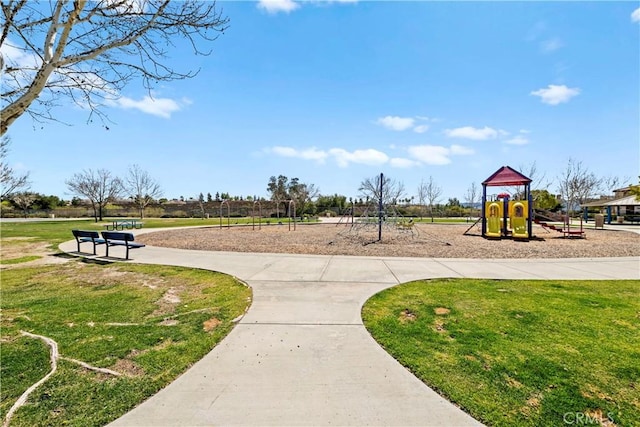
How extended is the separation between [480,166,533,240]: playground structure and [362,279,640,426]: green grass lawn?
12.3m

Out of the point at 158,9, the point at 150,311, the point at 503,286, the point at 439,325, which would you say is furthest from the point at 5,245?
the point at 503,286

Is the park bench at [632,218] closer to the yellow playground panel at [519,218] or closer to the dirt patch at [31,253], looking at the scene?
the yellow playground panel at [519,218]

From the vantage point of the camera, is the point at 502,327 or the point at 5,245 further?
the point at 5,245

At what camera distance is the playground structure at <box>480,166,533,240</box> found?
1731cm

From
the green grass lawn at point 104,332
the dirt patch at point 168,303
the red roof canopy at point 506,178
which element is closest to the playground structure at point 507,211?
the red roof canopy at point 506,178

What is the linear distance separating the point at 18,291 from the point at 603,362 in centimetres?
1000

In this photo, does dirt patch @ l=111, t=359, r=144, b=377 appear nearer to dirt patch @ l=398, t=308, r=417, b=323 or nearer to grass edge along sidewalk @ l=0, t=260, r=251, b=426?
grass edge along sidewalk @ l=0, t=260, r=251, b=426

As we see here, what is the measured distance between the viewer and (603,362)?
3.33m

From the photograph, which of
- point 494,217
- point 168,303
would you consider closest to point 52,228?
point 168,303

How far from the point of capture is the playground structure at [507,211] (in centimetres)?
1731

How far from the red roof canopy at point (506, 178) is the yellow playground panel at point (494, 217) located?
1275 millimetres

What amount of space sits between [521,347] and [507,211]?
16752mm

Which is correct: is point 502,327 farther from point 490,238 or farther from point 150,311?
point 490,238

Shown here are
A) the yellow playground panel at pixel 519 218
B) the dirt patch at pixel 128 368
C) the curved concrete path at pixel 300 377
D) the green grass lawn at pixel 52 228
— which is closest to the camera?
the curved concrete path at pixel 300 377
